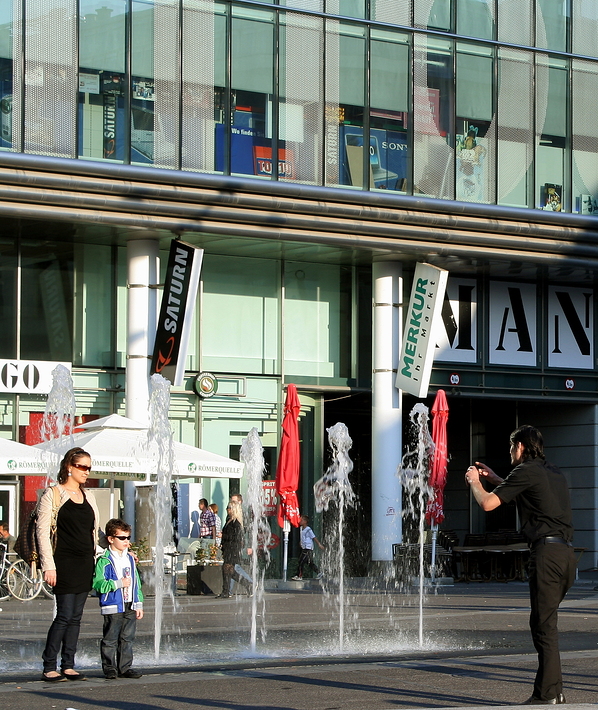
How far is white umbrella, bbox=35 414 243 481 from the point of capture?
18.7m

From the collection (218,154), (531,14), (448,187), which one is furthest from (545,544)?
(531,14)

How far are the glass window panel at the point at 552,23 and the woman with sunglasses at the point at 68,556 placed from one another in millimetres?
21900

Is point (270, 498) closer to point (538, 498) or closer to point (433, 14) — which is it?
point (433, 14)

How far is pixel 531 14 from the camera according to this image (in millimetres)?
28875

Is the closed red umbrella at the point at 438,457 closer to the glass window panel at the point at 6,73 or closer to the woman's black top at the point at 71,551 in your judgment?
the glass window panel at the point at 6,73

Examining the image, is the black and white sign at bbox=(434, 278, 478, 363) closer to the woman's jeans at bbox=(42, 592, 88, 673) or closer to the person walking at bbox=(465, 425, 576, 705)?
the woman's jeans at bbox=(42, 592, 88, 673)

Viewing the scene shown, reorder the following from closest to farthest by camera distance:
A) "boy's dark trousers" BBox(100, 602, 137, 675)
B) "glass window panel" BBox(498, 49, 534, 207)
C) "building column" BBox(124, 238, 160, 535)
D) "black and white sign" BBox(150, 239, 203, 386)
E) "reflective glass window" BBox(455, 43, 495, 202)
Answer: "boy's dark trousers" BBox(100, 602, 137, 675) < "black and white sign" BBox(150, 239, 203, 386) < "building column" BBox(124, 238, 160, 535) < "reflective glass window" BBox(455, 43, 495, 202) < "glass window panel" BBox(498, 49, 534, 207)

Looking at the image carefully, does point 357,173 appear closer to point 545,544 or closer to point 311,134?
point 311,134

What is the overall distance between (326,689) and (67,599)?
1.99m

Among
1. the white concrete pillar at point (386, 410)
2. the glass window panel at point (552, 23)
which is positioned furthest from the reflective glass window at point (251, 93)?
the glass window panel at point (552, 23)

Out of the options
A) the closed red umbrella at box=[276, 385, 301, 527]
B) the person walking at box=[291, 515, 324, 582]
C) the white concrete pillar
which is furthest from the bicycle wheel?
the white concrete pillar

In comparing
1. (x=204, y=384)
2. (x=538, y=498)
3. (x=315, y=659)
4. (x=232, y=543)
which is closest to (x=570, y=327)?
(x=204, y=384)

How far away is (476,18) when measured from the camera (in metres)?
28.2

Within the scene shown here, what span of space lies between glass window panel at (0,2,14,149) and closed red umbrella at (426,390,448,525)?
9930 millimetres
